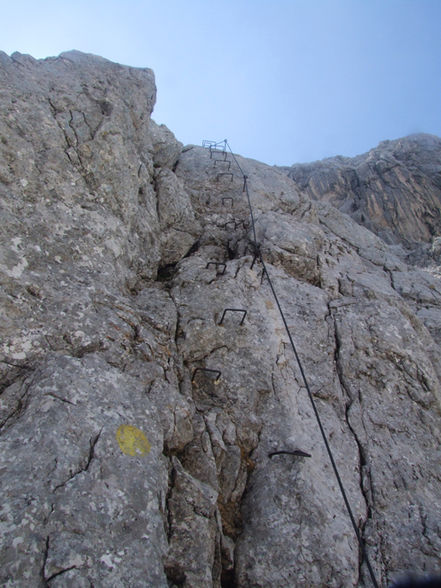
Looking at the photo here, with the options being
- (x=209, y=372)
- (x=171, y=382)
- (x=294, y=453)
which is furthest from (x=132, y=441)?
(x=294, y=453)

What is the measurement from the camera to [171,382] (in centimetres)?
657

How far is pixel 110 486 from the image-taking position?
435 cm

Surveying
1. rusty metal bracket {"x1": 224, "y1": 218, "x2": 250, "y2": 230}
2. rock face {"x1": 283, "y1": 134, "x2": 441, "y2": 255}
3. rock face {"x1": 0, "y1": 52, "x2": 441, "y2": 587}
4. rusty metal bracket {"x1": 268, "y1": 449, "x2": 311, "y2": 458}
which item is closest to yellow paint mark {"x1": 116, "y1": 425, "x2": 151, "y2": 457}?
rock face {"x1": 0, "y1": 52, "x2": 441, "y2": 587}

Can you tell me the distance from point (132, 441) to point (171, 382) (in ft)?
5.54

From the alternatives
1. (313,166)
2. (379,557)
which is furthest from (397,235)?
(379,557)

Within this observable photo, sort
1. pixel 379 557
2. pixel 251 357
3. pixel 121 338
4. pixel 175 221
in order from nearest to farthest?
pixel 379 557
pixel 121 338
pixel 251 357
pixel 175 221

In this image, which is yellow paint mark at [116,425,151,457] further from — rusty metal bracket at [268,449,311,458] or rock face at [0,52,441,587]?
rusty metal bracket at [268,449,311,458]

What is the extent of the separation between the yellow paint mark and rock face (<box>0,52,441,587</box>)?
A: 0.11 feet

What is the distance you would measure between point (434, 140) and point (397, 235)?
59.5ft

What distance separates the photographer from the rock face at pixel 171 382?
428 centimetres

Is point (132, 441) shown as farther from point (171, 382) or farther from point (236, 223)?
point (236, 223)

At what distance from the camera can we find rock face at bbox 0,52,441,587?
14.0ft

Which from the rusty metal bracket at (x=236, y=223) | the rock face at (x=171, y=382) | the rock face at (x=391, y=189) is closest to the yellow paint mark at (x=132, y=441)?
the rock face at (x=171, y=382)

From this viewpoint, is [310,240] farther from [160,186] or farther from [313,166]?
[313,166]
